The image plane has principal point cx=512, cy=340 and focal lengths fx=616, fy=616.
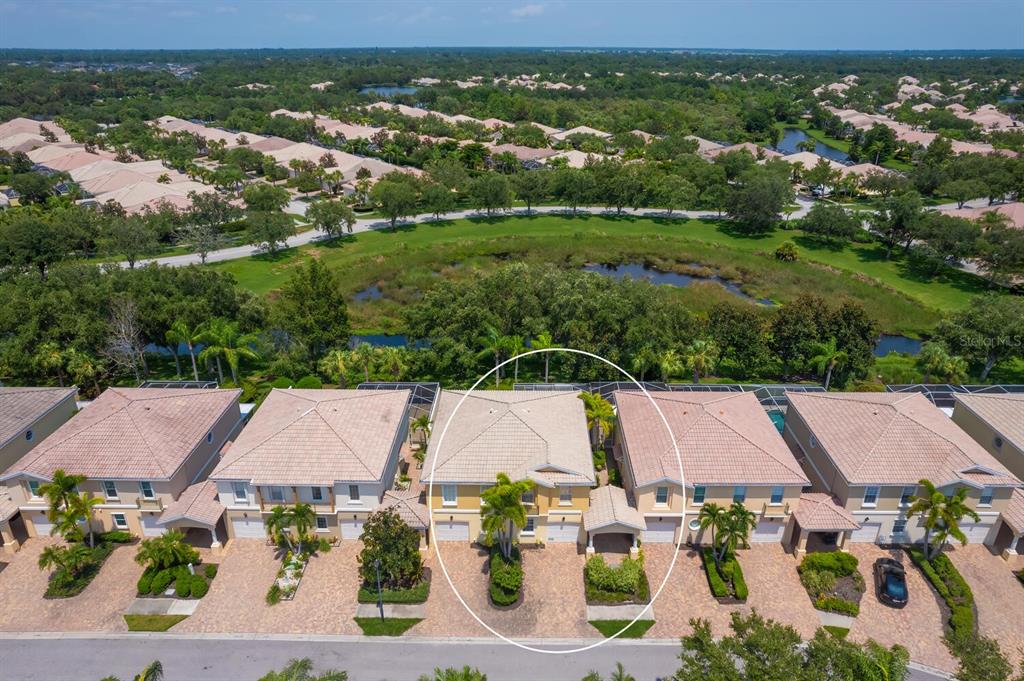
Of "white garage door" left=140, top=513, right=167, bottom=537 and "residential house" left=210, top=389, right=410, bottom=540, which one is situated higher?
"residential house" left=210, top=389, right=410, bottom=540

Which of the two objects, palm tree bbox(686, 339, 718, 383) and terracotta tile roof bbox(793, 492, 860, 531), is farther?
palm tree bbox(686, 339, 718, 383)

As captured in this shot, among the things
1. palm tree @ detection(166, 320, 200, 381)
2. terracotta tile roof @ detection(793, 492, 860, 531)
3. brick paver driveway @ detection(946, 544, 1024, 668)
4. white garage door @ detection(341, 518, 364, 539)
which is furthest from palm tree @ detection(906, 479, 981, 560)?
palm tree @ detection(166, 320, 200, 381)

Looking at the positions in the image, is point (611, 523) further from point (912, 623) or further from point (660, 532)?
point (912, 623)

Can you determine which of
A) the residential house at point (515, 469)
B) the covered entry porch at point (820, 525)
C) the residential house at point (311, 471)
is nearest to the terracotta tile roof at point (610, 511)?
the residential house at point (515, 469)

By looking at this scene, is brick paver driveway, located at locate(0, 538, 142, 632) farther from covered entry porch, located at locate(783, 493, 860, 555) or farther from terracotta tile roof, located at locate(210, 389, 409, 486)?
covered entry porch, located at locate(783, 493, 860, 555)

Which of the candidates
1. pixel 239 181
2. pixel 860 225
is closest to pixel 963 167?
pixel 860 225

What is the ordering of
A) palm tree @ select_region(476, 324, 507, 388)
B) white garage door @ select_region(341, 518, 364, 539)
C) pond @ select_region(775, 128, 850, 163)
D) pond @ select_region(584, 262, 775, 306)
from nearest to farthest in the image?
white garage door @ select_region(341, 518, 364, 539) → palm tree @ select_region(476, 324, 507, 388) → pond @ select_region(584, 262, 775, 306) → pond @ select_region(775, 128, 850, 163)

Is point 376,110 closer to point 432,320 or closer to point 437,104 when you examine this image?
point 437,104
